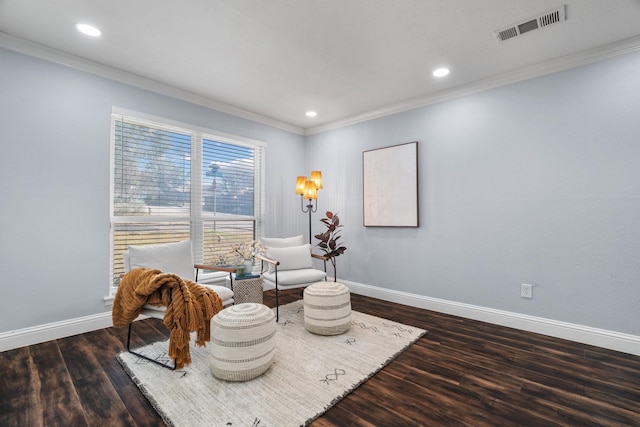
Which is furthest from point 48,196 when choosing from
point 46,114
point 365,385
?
point 365,385

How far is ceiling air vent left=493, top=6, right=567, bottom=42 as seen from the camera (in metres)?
2.15

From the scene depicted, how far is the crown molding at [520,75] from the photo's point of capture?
2.51 m

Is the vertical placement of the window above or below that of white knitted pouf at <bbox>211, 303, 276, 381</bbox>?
above

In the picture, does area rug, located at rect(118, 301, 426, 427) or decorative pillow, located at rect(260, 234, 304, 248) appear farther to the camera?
decorative pillow, located at rect(260, 234, 304, 248)

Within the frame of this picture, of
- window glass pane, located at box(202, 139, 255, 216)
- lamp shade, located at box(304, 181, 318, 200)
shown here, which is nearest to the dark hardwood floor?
window glass pane, located at box(202, 139, 255, 216)

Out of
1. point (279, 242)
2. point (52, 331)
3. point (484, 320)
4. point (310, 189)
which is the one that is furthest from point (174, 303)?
point (484, 320)

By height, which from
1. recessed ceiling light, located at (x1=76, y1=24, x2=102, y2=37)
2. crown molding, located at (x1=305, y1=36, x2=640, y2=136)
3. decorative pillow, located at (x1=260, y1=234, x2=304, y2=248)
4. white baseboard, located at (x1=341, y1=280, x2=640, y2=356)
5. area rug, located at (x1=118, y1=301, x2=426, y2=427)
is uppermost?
recessed ceiling light, located at (x1=76, y1=24, x2=102, y2=37)

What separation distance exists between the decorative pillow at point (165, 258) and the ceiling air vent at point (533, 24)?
134 inches

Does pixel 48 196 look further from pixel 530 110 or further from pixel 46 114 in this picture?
pixel 530 110

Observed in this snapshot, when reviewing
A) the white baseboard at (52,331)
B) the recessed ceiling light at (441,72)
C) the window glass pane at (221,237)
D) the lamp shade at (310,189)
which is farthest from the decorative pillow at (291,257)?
the recessed ceiling light at (441,72)

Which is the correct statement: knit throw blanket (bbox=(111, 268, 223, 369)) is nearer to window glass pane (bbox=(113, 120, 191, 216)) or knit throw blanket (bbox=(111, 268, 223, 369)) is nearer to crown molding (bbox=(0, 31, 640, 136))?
window glass pane (bbox=(113, 120, 191, 216))

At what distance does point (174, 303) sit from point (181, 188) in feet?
6.20

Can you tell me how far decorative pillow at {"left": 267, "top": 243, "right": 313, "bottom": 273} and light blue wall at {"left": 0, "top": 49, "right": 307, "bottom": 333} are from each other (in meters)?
1.71

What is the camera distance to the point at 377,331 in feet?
9.40
